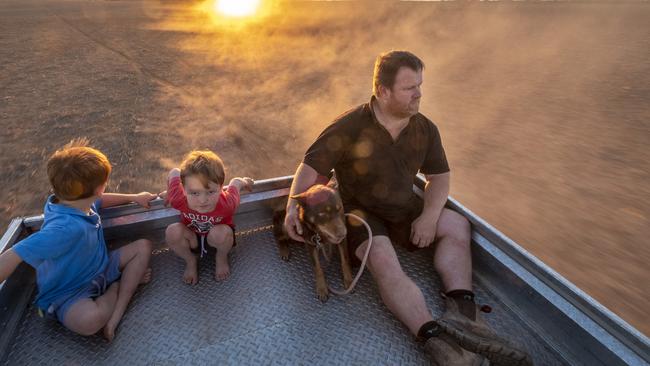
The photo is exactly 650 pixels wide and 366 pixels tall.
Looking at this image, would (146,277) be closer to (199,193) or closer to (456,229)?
(199,193)

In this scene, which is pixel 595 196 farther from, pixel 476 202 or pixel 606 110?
pixel 606 110

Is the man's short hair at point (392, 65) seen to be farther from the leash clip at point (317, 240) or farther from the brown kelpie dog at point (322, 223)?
the leash clip at point (317, 240)

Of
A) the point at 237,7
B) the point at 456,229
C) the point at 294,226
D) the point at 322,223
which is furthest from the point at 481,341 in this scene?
the point at 237,7

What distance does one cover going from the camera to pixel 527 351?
81.9 inches

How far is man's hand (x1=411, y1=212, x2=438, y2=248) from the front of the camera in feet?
8.57

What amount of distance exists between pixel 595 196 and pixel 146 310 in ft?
16.8

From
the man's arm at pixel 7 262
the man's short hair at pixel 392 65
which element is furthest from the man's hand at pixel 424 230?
the man's arm at pixel 7 262

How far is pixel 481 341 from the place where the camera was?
198 centimetres

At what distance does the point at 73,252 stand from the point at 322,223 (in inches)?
53.5

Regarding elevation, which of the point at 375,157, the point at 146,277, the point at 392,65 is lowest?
the point at 146,277

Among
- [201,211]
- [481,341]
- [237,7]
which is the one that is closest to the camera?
[481,341]

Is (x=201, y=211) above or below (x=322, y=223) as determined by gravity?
below

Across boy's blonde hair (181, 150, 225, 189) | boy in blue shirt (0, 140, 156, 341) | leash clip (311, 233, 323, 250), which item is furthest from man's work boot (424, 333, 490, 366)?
boy in blue shirt (0, 140, 156, 341)

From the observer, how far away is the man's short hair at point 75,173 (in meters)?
2.05
